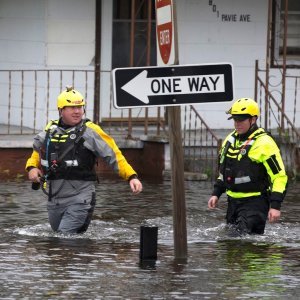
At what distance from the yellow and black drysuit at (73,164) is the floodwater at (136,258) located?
24 cm

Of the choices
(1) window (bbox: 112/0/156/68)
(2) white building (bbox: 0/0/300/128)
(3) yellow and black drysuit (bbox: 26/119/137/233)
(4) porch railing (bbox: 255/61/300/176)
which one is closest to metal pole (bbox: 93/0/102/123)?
(2) white building (bbox: 0/0/300/128)

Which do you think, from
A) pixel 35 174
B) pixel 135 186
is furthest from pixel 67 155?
pixel 135 186

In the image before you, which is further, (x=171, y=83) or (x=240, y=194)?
(x=240, y=194)

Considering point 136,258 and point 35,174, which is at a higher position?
point 35,174

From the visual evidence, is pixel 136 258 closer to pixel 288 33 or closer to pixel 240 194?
pixel 240 194

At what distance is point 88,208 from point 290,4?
9347 mm

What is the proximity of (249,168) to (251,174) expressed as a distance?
63 millimetres

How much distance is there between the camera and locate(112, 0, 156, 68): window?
19.5m

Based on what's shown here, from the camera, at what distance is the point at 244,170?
1183cm

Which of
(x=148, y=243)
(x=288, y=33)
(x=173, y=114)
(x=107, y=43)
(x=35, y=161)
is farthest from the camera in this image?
(x=288, y=33)

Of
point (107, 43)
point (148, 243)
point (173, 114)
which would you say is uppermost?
point (107, 43)

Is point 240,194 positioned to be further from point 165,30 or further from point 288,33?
point 288,33

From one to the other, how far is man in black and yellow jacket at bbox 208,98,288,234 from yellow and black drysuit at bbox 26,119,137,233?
1.05 metres

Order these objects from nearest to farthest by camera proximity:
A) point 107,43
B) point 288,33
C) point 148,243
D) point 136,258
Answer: point 148,243, point 136,258, point 107,43, point 288,33
